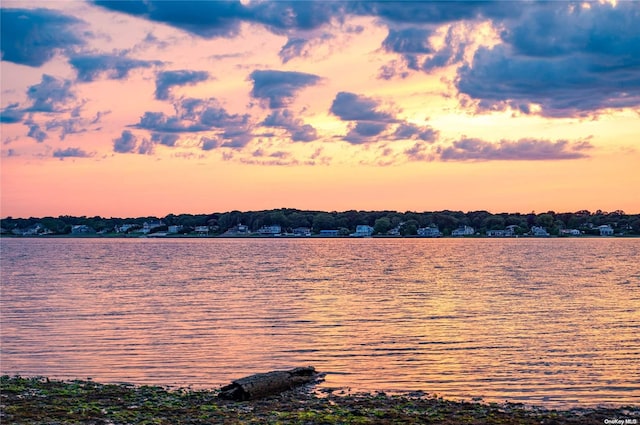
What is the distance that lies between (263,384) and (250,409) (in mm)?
2154

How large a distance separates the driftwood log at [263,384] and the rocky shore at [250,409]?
1.07 ft

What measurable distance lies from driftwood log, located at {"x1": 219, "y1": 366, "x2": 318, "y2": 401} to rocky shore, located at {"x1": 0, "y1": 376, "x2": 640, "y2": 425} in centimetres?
32

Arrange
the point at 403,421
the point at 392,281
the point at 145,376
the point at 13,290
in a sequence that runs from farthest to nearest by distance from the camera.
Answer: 1. the point at 392,281
2. the point at 13,290
3. the point at 145,376
4. the point at 403,421

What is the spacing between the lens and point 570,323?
3812 centimetres

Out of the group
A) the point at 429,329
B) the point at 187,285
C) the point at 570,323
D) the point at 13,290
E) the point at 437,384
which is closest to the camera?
the point at 437,384

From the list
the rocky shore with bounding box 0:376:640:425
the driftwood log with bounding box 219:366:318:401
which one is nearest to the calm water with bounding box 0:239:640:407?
the driftwood log with bounding box 219:366:318:401

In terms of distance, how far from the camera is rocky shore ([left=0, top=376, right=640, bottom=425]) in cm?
1739

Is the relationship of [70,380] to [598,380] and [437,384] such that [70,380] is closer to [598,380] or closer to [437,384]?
[437,384]

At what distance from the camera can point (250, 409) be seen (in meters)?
19.1

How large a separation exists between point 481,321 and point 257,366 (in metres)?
16.6

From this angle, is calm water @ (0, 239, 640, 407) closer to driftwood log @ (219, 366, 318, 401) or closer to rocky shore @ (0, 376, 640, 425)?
driftwood log @ (219, 366, 318, 401)

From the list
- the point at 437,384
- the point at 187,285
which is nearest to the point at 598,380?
the point at 437,384

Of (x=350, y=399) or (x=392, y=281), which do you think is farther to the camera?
(x=392, y=281)

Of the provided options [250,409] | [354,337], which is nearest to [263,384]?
[250,409]
